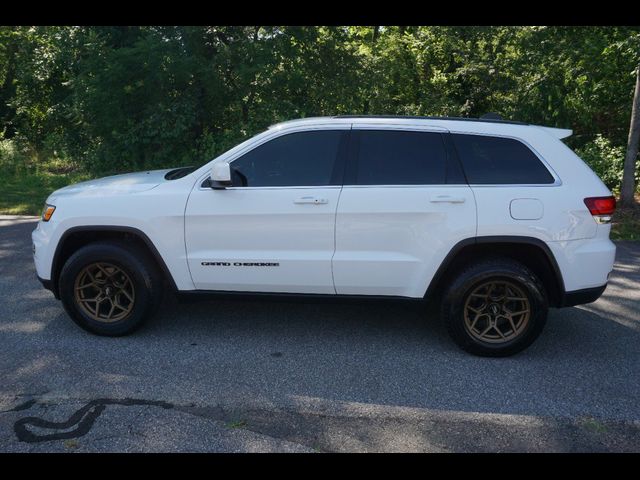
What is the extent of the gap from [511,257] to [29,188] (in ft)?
37.9

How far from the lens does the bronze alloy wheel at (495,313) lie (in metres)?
4.68

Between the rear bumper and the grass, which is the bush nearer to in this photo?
the rear bumper

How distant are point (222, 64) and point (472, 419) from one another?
955 cm

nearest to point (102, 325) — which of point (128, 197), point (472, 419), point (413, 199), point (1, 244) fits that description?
point (128, 197)

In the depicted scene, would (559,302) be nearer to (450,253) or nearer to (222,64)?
(450,253)

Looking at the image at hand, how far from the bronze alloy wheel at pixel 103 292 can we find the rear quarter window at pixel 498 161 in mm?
2914

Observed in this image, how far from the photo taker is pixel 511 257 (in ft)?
15.8

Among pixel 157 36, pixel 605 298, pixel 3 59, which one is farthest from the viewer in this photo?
pixel 3 59

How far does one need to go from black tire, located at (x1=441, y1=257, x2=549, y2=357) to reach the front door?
3.21 ft

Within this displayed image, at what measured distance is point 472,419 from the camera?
3.77 meters

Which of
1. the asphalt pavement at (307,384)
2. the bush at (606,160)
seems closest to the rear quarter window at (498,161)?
the asphalt pavement at (307,384)

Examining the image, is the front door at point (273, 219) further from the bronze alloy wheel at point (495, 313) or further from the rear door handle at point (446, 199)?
the bronze alloy wheel at point (495, 313)

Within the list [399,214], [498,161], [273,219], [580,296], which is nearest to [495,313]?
[580,296]

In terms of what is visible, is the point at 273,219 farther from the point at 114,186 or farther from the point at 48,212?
the point at 48,212
